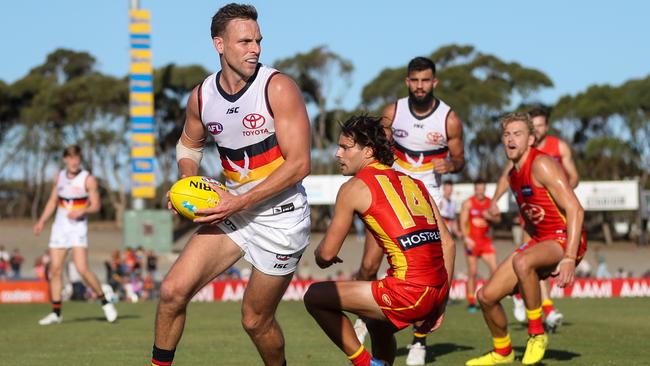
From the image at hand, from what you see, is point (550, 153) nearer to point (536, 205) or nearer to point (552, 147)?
point (552, 147)

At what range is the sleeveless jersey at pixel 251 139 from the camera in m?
6.76

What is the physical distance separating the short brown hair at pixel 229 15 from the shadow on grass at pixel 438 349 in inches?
172

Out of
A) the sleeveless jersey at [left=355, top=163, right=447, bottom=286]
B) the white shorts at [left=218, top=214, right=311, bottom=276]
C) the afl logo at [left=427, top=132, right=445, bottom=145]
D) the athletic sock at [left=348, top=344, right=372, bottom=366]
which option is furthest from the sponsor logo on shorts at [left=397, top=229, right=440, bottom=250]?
the afl logo at [left=427, top=132, right=445, bottom=145]

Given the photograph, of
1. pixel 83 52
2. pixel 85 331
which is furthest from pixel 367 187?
pixel 83 52

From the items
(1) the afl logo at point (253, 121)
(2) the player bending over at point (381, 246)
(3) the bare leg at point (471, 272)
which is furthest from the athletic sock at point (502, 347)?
(3) the bare leg at point (471, 272)

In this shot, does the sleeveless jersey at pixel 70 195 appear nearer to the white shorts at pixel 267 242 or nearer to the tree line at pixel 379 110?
the white shorts at pixel 267 242

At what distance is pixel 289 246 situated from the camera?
693cm

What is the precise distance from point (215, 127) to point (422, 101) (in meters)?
4.18

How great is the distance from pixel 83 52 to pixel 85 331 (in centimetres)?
6898

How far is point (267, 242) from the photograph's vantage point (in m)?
6.92

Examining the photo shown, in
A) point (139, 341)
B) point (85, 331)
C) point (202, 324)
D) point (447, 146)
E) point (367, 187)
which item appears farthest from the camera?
point (202, 324)

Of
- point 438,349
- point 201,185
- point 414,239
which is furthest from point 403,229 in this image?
point 438,349

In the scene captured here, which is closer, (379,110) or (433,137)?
(433,137)

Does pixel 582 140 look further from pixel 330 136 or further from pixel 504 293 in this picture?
pixel 504 293
